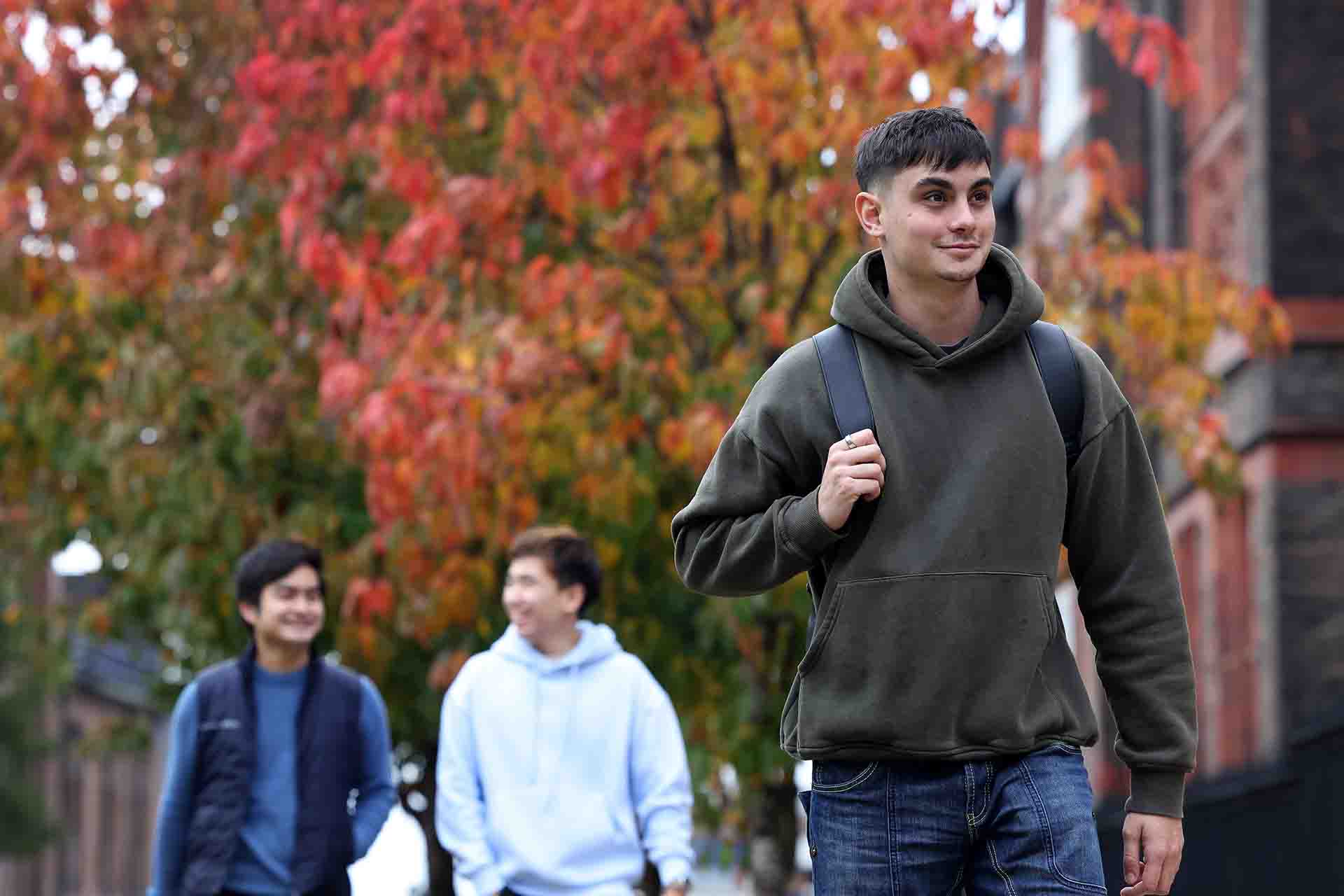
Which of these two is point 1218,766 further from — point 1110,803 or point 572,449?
point 572,449

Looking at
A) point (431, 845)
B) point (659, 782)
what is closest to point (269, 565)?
point (659, 782)

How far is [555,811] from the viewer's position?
7.01m

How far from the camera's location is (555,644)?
732 cm

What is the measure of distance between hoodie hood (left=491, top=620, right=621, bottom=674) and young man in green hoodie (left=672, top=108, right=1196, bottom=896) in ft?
10.0

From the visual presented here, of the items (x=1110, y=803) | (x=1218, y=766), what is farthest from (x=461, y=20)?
(x=1110, y=803)

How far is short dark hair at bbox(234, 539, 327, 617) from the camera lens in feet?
25.2

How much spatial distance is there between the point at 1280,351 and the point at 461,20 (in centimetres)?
507

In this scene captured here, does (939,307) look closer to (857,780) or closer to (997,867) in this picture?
(857,780)

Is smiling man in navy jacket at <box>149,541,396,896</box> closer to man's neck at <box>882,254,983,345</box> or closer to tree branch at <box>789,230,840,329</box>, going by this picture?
tree branch at <box>789,230,840,329</box>

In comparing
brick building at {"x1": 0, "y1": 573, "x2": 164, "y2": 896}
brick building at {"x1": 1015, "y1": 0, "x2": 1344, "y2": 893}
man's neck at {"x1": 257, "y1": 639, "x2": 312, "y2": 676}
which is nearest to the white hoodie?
man's neck at {"x1": 257, "y1": 639, "x2": 312, "y2": 676}

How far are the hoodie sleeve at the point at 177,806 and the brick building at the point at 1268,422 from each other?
621 cm

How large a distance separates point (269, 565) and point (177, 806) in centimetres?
83

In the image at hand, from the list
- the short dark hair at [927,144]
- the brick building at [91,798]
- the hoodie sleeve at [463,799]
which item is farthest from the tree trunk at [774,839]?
the brick building at [91,798]

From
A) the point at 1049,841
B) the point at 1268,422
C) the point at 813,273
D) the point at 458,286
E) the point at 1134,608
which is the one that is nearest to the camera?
the point at 1049,841
